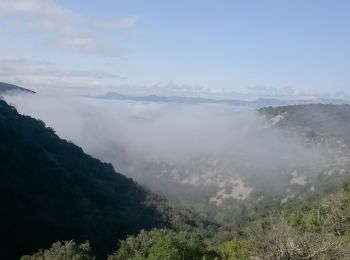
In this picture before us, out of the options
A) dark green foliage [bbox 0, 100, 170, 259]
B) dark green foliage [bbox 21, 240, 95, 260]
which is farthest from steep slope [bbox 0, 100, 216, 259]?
dark green foliage [bbox 21, 240, 95, 260]

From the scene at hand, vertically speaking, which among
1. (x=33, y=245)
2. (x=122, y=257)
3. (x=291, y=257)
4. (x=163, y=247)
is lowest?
(x=33, y=245)

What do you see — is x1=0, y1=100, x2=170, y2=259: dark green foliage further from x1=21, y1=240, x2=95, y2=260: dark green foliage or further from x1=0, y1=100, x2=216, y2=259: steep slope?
x1=21, y1=240, x2=95, y2=260: dark green foliage

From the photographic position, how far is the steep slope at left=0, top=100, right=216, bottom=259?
101938 mm

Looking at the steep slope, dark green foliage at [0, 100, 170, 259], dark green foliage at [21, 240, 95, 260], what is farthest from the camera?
the steep slope

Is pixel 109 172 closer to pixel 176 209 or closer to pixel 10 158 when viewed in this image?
pixel 176 209

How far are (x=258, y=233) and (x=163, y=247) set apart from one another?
550 inches

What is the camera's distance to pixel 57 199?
401 feet

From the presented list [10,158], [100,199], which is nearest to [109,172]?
[100,199]

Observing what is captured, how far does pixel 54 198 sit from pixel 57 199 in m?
1.02

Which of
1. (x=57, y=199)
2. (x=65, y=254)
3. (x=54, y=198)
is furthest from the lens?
(x=57, y=199)

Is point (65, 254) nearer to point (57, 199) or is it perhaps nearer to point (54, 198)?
point (54, 198)

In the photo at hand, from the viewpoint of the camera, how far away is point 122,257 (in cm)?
5744

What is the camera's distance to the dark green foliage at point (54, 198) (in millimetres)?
101438

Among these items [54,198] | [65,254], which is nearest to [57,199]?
[54,198]
